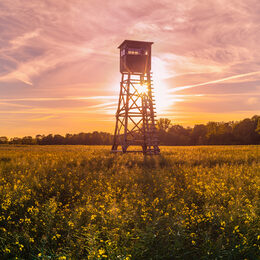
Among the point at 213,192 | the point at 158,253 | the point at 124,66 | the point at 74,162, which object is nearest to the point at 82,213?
the point at 158,253

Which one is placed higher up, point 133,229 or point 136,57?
point 136,57

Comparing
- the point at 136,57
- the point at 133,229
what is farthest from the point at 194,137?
the point at 133,229

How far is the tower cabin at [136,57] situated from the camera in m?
23.4

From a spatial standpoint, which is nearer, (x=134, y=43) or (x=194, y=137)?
(x=134, y=43)

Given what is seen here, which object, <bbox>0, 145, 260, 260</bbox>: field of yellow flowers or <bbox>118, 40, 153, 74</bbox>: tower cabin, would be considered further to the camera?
<bbox>118, 40, 153, 74</bbox>: tower cabin

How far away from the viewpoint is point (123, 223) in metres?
5.04

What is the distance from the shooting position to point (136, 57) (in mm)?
23500

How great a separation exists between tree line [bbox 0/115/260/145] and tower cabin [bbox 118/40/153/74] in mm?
46976

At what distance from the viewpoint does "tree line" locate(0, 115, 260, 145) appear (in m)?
68.1

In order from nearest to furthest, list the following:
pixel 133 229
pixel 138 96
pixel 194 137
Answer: pixel 133 229, pixel 138 96, pixel 194 137

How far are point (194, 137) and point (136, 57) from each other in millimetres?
59392

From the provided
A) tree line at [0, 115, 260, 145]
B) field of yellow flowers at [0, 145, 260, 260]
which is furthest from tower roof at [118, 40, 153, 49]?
tree line at [0, 115, 260, 145]

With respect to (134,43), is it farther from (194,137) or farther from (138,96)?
(194,137)

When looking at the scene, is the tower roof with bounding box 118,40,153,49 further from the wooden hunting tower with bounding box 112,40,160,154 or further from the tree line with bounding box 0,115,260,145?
the tree line with bounding box 0,115,260,145
